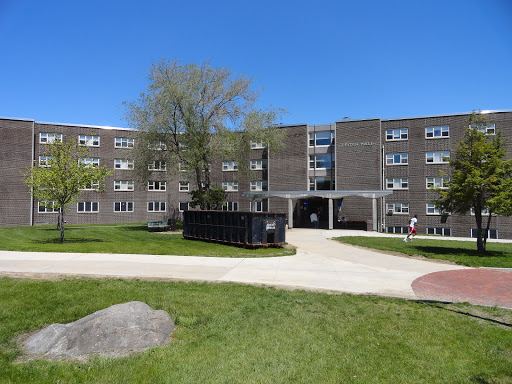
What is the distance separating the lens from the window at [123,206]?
4172 centimetres

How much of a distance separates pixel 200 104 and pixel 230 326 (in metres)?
25.3

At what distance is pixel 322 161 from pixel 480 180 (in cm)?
2379

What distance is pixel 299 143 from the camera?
39531 mm

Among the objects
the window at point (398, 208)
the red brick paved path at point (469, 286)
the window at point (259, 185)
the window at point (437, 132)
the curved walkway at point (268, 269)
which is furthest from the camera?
the window at point (259, 185)

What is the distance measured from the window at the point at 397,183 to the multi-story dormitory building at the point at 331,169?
10 centimetres

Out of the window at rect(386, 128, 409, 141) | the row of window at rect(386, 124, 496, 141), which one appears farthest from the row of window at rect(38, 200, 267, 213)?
the row of window at rect(386, 124, 496, 141)

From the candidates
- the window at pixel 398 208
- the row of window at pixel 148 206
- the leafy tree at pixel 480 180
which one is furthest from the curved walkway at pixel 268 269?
the row of window at pixel 148 206

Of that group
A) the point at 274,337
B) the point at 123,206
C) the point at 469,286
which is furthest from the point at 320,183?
the point at 274,337

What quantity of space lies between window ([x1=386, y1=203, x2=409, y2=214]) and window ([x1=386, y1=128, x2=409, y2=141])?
6.98m

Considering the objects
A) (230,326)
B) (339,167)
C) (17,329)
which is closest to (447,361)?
(230,326)

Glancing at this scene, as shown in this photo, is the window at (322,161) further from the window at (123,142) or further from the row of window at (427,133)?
the window at (123,142)

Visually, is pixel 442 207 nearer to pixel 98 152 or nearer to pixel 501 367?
pixel 501 367

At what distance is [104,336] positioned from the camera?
5.39 m

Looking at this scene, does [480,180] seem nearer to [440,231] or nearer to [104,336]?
[104,336]
